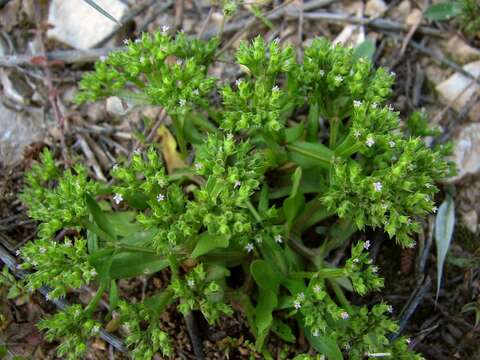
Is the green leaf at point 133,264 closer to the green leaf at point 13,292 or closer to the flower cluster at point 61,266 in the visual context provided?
the flower cluster at point 61,266

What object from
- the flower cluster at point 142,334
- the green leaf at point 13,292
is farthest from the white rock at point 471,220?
the green leaf at point 13,292

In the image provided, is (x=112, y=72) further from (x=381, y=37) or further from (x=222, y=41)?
(x=381, y=37)

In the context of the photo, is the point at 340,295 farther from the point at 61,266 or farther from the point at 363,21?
the point at 363,21

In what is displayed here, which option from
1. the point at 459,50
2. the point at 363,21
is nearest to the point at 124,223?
the point at 363,21


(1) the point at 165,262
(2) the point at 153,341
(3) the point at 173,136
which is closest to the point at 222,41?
(3) the point at 173,136

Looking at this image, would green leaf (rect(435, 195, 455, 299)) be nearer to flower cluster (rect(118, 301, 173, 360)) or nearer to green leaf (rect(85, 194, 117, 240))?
flower cluster (rect(118, 301, 173, 360))
